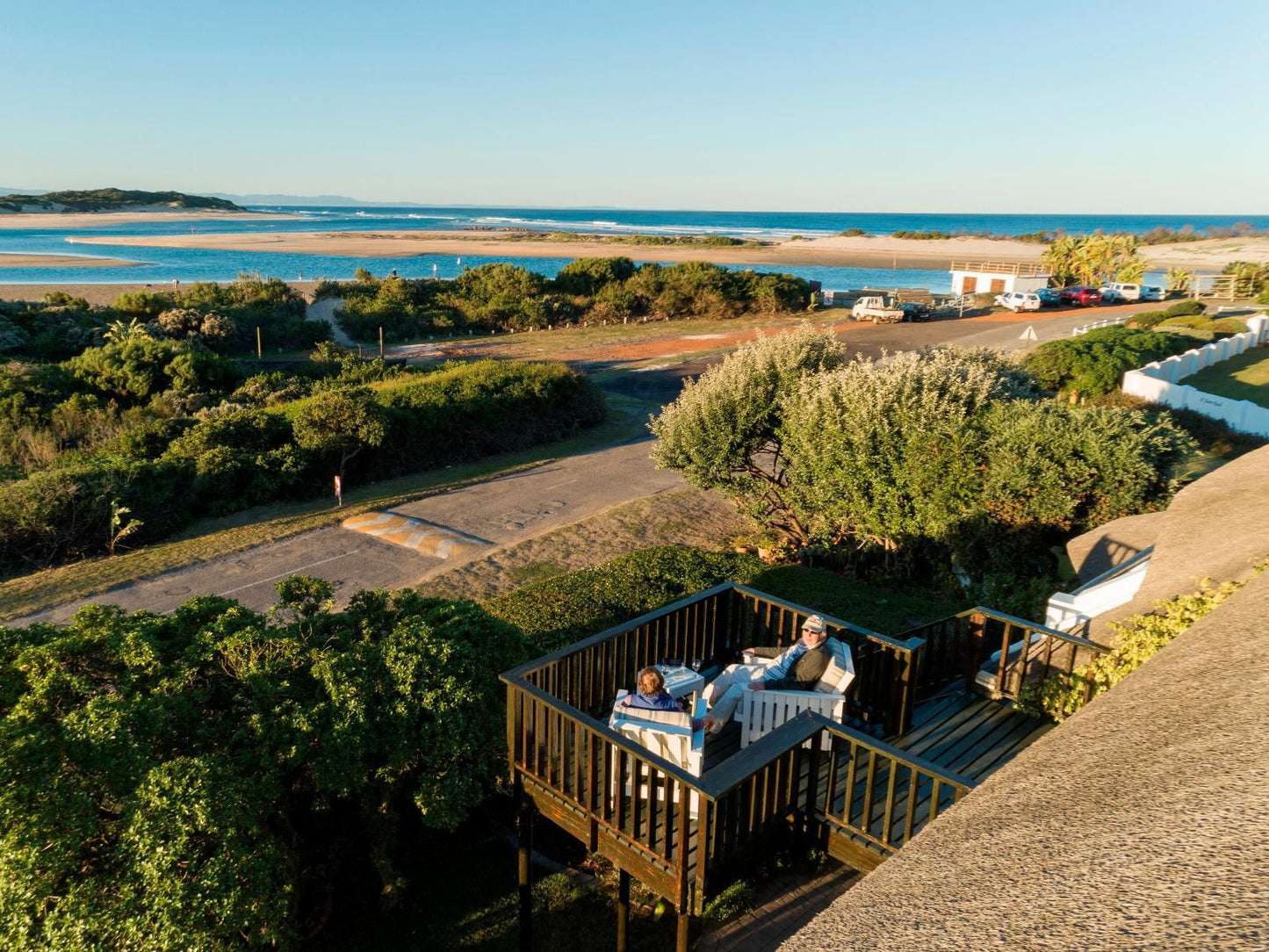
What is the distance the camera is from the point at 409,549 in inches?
609

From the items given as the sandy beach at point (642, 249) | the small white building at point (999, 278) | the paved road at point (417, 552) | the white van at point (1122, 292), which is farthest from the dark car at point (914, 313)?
the sandy beach at point (642, 249)

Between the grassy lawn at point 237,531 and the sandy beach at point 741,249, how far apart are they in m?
83.8

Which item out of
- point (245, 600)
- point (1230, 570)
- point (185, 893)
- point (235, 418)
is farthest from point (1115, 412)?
point (235, 418)

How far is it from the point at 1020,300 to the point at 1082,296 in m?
4.14

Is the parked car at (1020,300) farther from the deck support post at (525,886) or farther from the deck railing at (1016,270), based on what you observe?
the deck support post at (525,886)

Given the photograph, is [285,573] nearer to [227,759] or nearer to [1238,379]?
[227,759]

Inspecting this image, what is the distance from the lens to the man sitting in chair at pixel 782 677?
6.95 m

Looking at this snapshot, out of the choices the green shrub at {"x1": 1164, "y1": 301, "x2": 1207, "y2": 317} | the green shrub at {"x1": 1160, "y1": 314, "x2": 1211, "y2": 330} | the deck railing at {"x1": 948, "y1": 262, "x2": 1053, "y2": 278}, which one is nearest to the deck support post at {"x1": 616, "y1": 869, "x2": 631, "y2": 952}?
the green shrub at {"x1": 1160, "y1": 314, "x2": 1211, "y2": 330}

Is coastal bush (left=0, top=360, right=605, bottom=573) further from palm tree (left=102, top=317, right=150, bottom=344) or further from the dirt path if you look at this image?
the dirt path

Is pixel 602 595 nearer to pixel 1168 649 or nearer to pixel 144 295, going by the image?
pixel 1168 649

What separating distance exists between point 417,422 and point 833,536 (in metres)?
11.9

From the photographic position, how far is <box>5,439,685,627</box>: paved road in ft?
44.2

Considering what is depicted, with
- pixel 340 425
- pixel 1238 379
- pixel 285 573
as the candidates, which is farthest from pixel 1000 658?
pixel 1238 379

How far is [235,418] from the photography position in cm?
1959
